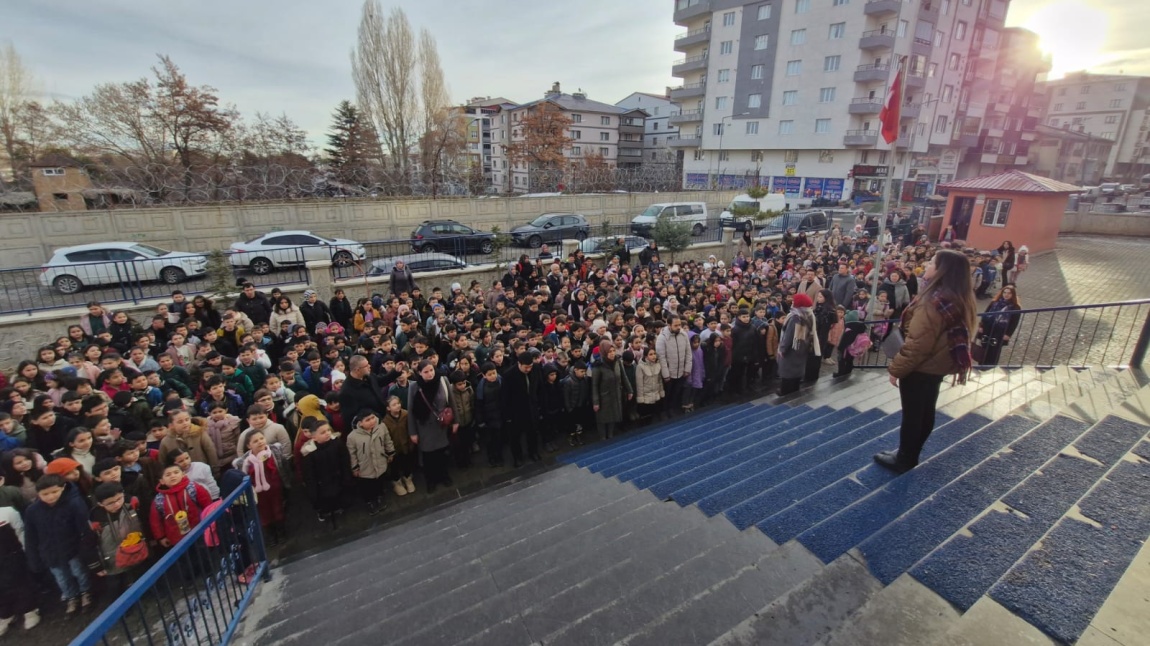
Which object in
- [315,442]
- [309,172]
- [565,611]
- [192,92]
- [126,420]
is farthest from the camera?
[192,92]

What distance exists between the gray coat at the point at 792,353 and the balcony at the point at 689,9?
5069 cm

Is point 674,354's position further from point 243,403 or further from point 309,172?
point 309,172

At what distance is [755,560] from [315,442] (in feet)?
14.2

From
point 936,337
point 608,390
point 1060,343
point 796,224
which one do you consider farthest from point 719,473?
point 796,224

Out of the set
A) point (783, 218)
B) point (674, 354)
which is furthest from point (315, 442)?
point (783, 218)

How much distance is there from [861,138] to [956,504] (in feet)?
144

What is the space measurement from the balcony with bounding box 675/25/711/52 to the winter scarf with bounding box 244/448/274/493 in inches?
2133

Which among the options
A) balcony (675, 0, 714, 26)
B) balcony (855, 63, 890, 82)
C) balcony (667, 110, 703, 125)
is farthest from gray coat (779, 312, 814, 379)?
balcony (675, 0, 714, 26)

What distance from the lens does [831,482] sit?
12.1ft

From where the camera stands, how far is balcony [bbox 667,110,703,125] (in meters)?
49.6

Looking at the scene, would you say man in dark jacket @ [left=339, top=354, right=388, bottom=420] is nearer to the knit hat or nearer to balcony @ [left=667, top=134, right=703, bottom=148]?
A: the knit hat

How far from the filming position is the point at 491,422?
6.15 metres

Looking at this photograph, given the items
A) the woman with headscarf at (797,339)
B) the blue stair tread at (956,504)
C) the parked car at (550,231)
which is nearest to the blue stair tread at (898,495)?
the blue stair tread at (956,504)

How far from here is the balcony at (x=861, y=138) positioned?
38.0 meters
